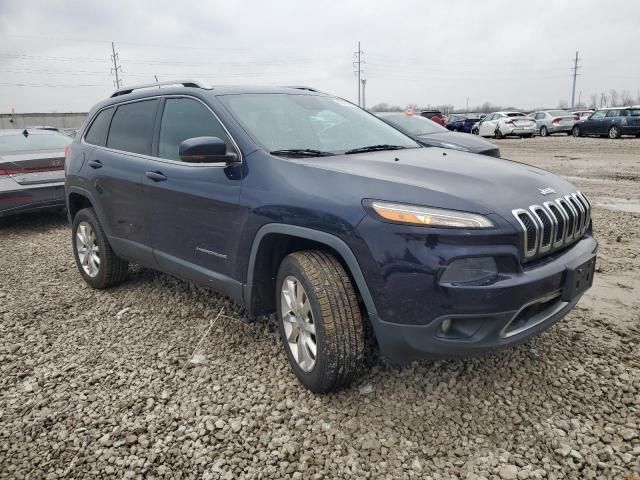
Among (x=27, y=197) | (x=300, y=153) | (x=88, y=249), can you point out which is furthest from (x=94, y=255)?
(x=27, y=197)

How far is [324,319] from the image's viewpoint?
2520 mm

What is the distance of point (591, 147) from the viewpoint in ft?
58.8

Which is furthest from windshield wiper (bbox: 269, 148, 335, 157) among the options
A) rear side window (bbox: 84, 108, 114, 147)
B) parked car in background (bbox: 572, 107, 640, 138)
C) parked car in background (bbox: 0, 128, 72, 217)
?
parked car in background (bbox: 572, 107, 640, 138)

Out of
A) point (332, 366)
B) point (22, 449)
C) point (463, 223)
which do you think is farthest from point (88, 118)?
point (463, 223)

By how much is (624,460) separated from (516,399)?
22.3 inches

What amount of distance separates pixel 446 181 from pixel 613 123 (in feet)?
76.4

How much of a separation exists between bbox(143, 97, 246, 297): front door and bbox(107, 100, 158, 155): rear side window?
177 millimetres

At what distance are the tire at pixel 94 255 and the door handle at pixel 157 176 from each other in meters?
1.06

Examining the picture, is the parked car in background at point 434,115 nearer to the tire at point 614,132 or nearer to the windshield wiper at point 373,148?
the tire at point 614,132

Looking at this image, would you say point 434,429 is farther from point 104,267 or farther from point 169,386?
point 104,267

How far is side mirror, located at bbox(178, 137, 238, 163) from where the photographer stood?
9.41 ft

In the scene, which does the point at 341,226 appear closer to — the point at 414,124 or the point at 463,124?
the point at 414,124

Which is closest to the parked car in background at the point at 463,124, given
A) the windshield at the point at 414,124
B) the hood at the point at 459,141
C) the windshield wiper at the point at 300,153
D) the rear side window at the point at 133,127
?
the windshield at the point at 414,124

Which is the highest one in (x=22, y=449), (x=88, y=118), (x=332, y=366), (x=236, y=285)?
(x=88, y=118)
